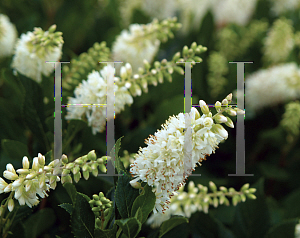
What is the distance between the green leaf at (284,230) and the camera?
883 mm

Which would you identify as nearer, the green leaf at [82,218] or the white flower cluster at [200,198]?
the green leaf at [82,218]

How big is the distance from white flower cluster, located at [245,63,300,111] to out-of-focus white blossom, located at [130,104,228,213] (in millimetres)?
942

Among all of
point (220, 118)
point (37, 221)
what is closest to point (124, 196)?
point (220, 118)

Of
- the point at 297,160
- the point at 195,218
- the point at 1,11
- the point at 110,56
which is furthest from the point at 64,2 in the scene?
the point at 297,160

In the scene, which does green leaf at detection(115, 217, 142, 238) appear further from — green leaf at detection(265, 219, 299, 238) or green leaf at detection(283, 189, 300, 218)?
green leaf at detection(283, 189, 300, 218)

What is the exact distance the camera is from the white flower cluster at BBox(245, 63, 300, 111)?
1.37 metres

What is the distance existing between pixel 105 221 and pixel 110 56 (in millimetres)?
760

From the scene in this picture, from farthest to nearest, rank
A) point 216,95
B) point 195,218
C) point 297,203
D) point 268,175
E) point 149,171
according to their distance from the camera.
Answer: point 216,95 < point 268,175 < point 297,203 < point 195,218 < point 149,171

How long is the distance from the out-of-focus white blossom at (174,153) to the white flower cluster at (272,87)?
942 millimetres

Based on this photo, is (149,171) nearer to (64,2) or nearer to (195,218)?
(195,218)

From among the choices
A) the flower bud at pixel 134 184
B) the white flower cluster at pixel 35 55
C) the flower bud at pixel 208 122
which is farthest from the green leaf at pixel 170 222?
the white flower cluster at pixel 35 55

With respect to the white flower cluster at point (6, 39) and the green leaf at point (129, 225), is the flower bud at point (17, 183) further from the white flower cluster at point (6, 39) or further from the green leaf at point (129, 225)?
the white flower cluster at point (6, 39)

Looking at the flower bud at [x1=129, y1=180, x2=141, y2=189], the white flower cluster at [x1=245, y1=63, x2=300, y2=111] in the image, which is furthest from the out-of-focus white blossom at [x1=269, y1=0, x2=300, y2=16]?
the flower bud at [x1=129, y1=180, x2=141, y2=189]

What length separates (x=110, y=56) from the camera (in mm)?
1218
